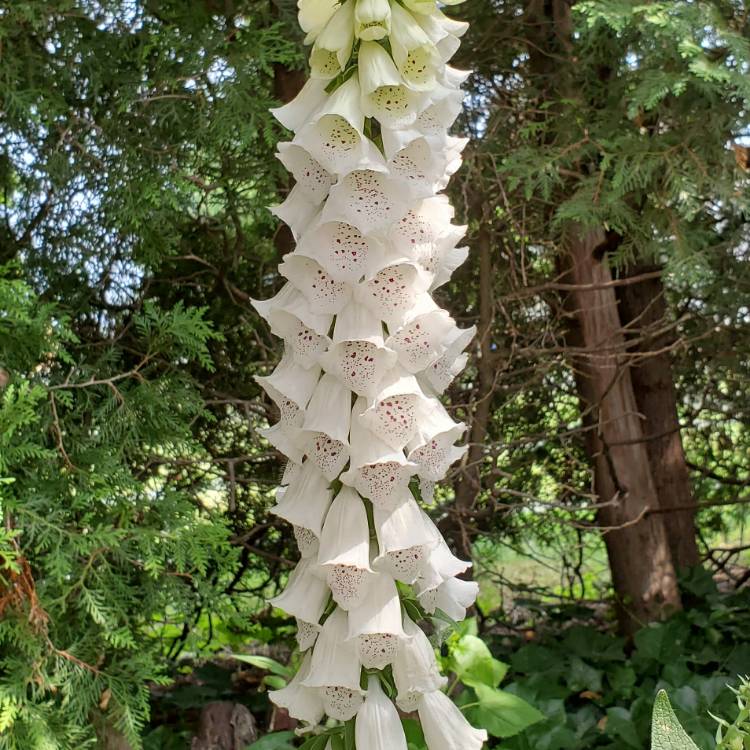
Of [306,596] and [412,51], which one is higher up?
[412,51]

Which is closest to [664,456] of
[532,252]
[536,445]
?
[536,445]

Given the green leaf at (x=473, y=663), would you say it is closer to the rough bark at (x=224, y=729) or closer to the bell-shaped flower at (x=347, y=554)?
the rough bark at (x=224, y=729)

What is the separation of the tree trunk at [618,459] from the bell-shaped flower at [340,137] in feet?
6.86

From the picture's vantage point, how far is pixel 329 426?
4.10 ft

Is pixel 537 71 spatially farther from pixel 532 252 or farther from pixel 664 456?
pixel 664 456

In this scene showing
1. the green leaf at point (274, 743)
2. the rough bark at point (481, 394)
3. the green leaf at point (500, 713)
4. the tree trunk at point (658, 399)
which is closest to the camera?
the green leaf at point (274, 743)

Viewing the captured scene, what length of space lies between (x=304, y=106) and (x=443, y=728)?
0.90 meters

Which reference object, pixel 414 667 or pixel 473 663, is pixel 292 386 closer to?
pixel 414 667

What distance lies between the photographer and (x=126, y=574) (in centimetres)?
238

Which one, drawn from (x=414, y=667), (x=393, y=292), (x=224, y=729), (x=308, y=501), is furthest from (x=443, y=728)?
(x=224, y=729)

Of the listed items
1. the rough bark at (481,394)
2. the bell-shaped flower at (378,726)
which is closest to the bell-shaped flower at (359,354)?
the bell-shaped flower at (378,726)

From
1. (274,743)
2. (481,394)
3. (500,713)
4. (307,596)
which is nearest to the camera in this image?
(307,596)

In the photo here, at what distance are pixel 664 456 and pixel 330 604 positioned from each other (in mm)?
2615

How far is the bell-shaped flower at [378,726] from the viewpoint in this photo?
4.05ft
